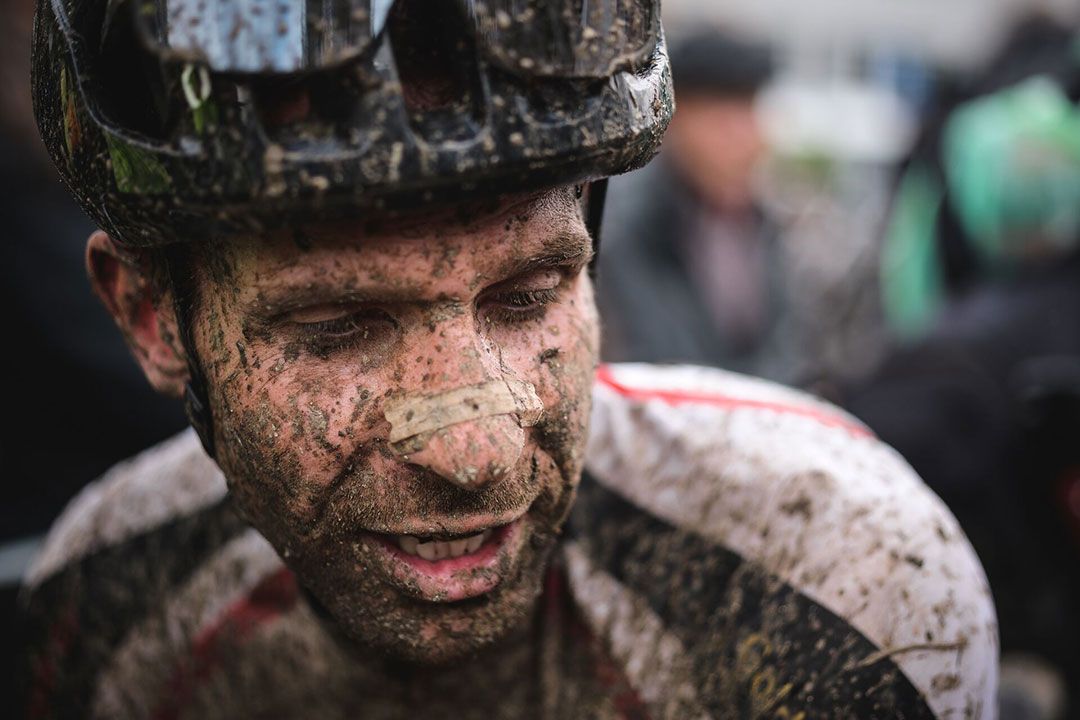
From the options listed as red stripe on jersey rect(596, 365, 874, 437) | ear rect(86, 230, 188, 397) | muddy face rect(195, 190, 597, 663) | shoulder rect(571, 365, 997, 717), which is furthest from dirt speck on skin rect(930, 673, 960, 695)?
ear rect(86, 230, 188, 397)

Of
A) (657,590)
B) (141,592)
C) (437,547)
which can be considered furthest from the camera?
(141,592)

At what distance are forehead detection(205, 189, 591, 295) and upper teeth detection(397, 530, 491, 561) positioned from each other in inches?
17.5

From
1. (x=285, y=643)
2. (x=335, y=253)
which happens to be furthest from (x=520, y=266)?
(x=285, y=643)

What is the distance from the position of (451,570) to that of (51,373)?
2483 mm

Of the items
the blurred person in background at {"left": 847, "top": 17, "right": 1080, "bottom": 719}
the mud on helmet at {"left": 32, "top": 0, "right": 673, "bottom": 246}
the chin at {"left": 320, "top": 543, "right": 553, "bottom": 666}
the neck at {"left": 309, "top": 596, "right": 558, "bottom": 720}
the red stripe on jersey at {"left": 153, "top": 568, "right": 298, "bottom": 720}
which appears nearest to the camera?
the mud on helmet at {"left": 32, "top": 0, "right": 673, "bottom": 246}

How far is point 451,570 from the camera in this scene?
5.46 ft

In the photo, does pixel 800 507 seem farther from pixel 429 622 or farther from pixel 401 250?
pixel 401 250

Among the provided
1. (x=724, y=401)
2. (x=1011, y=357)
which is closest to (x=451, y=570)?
(x=724, y=401)

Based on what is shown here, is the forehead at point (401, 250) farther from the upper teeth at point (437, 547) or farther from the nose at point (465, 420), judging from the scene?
the upper teeth at point (437, 547)

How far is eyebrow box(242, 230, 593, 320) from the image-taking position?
150 cm

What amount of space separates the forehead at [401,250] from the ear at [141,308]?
384 millimetres

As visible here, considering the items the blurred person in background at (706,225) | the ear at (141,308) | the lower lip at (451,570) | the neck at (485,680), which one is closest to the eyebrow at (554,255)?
the lower lip at (451,570)

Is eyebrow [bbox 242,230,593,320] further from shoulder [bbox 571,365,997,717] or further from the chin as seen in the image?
shoulder [bbox 571,365,997,717]

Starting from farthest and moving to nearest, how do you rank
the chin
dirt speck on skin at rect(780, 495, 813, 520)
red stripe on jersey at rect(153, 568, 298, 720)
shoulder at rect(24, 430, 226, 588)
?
shoulder at rect(24, 430, 226, 588) → red stripe on jersey at rect(153, 568, 298, 720) → dirt speck on skin at rect(780, 495, 813, 520) → the chin
